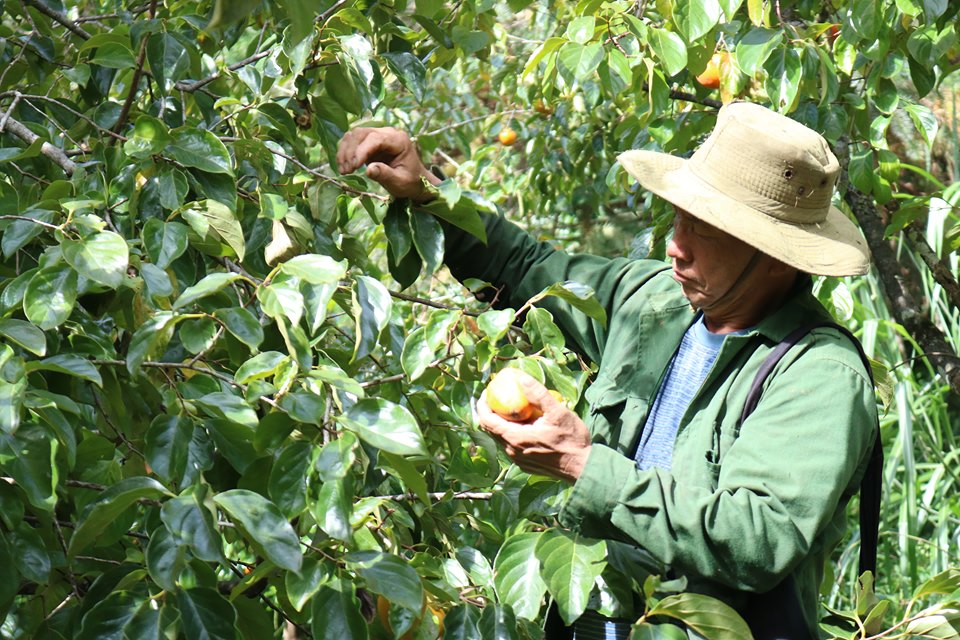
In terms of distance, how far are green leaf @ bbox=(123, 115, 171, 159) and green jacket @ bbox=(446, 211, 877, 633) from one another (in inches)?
30.4

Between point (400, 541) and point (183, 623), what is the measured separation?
604 mm

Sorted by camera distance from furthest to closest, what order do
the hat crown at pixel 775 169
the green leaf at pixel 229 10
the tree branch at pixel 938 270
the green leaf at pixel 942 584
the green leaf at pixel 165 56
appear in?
the tree branch at pixel 938 270
the green leaf at pixel 165 56
the hat crown at pixel 775 169
the green leaf at pixel 942 584
the green leaf at pixel 229 10

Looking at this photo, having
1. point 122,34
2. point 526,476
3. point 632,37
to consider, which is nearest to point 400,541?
point 526,476

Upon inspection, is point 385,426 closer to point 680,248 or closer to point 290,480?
point 290,480

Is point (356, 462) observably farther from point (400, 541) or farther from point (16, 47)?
point (16, 47)

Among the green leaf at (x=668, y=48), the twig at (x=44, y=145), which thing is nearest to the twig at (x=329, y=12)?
the twig at (x=44, y=145)

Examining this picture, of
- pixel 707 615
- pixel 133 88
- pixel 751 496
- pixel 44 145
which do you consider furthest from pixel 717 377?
pixel 44 145

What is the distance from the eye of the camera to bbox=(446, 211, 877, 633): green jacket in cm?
151

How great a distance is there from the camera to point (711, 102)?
2.79 metres

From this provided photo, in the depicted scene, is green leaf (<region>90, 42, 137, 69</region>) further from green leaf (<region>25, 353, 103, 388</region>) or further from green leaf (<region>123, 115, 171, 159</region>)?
green leaf (<region>25, 353, 103, 388</region>)

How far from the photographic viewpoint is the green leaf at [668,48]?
7.19ft

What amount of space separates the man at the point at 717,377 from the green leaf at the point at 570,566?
3 centimetres

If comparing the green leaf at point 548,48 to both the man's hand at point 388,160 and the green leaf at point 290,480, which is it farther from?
the green leaf at point 290,480

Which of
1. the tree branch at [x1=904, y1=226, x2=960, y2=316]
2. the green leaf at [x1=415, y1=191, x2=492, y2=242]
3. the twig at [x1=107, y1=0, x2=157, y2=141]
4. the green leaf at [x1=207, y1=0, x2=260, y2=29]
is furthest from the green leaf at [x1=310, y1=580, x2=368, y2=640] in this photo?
the tree branch at [x1=904, y1=226, x2=960, y2=316]
